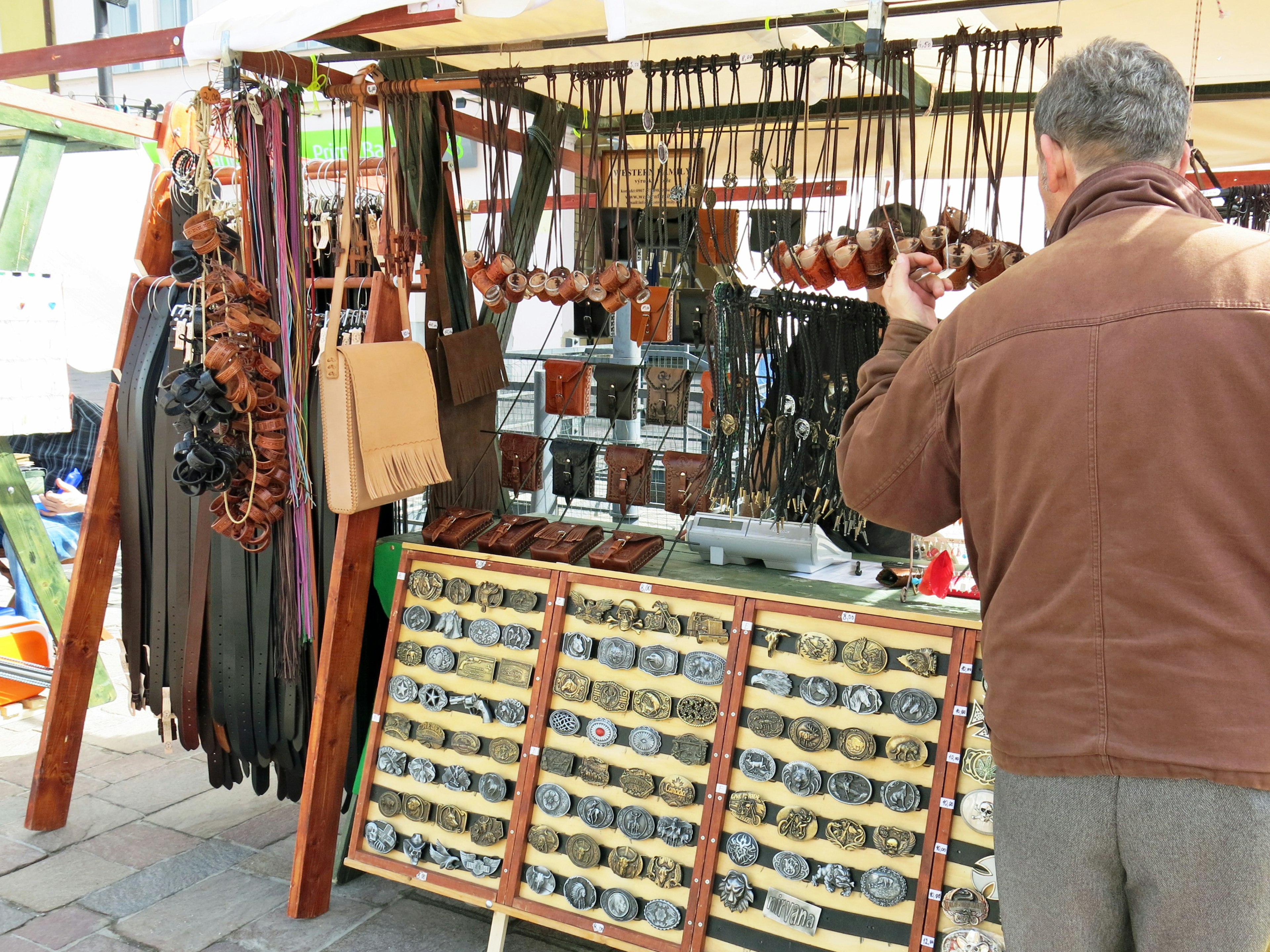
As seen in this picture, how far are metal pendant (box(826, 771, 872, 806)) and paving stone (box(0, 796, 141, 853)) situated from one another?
2493 mm

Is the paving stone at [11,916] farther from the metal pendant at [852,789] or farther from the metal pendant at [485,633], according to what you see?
the metal pendant at [852,789]

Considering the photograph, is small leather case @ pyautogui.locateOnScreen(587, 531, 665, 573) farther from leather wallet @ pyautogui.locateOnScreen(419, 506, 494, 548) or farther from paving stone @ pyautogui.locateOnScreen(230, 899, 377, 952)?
paving stone @ pyautogui.locateOnScreen(230, 899, 377, 952)

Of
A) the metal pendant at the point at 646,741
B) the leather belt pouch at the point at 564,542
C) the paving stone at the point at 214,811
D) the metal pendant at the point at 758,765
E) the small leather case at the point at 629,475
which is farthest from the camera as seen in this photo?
the paving stone at the point at 214,811

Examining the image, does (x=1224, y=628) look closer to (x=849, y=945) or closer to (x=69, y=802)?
(x=849, y=945)

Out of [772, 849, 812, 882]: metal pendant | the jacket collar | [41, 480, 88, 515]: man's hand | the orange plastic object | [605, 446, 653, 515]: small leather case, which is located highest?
the jacket collar

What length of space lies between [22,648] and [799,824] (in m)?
3.80

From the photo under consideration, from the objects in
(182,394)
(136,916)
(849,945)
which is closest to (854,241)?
(849,945)

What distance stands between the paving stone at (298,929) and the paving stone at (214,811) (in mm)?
639

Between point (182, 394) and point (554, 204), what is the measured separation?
1.22 meters

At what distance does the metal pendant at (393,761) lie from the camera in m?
2.87

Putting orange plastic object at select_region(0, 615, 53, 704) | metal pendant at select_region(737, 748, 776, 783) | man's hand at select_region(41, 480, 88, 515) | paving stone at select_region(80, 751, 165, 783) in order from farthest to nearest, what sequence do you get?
man's hand at select_region(41, 480, 88, 515)
orange plastic object at select_region(0, 615, 53, 704)
paving stone at select_region(80, 751, 165, 783)
metal pendant at select_region(737, 748, 776, 783)

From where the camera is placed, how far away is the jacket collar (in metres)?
1.33

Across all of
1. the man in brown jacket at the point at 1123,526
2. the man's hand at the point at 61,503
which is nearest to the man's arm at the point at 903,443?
the man in brown jacket at the point at 1123,526

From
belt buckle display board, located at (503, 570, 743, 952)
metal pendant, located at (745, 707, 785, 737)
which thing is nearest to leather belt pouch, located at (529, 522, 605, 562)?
belt buckle display board, located at (503, 570, 743, 952)
